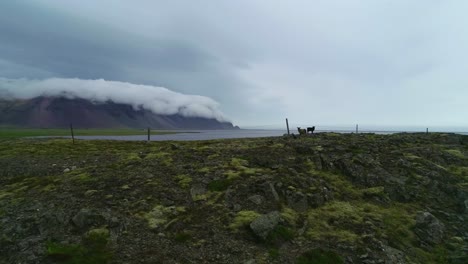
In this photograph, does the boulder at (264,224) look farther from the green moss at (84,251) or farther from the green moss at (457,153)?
the green moss at (457,153)

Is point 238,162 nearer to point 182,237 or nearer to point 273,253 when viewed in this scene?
point 182,237

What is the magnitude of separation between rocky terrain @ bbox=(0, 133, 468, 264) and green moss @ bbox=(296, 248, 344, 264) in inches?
2.3

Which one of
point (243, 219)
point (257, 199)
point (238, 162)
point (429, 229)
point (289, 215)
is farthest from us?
point (238, 162)

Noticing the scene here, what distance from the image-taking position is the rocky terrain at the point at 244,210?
42.3 ft

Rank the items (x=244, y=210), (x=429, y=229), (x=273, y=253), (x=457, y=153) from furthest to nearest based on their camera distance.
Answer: (x=457, y=153)
(x=244, y=210)
(x=429, y=229)
(x=273, y=253)

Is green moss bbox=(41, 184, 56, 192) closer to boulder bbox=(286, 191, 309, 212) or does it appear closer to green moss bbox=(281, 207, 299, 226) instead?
green moss bbox=(281, 207, 299, 226)

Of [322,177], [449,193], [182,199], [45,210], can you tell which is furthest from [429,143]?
[45,210]

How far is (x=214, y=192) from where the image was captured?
17938 millimetres

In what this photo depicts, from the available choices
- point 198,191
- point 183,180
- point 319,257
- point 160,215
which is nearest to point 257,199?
point 198,191

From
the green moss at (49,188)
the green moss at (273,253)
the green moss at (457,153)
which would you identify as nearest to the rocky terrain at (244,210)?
the green moss at (273,253)

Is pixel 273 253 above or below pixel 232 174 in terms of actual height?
below

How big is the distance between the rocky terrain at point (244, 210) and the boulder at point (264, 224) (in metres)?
0.05

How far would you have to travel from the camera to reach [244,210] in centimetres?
1591

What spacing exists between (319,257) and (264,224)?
275 centimetres
